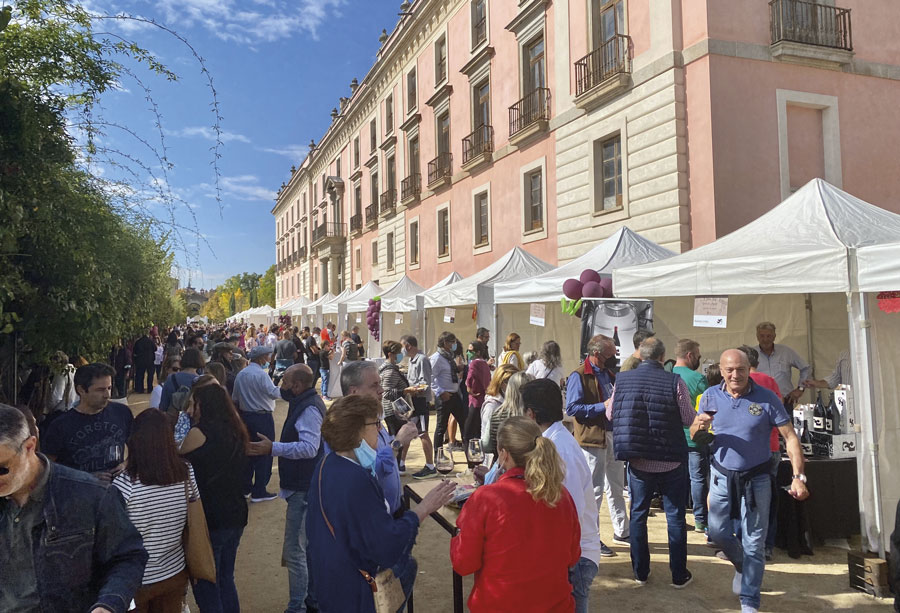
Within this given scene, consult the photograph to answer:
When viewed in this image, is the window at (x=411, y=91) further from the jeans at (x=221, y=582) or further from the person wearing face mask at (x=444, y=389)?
the jeans at (x=221, y=582)

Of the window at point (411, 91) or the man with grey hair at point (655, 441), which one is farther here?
the window at point (411, 91)

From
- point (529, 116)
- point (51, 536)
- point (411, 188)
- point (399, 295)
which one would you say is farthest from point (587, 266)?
point (411, 188)

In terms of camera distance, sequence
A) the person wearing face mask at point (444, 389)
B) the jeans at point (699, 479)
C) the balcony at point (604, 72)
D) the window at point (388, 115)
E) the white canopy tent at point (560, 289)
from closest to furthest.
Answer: the jeans at point (699, 479)
the person wearing face mask at point (444, 389)
the white canopy tent at point (560, 289)
the balcony at point (604, 72)
the window at point (388, 115)

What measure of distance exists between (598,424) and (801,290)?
6.81 feet

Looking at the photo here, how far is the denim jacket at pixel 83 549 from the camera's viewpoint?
1.76 m

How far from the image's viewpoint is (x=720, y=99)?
10359 millimetres

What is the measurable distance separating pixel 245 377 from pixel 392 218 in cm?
1990

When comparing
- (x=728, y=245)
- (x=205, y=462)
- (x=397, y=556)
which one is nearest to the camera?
(x=397, y=556)

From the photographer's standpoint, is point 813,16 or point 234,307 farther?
point 234,307

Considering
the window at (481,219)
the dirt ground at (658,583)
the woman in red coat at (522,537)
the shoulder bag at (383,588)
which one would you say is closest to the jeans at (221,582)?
the dirt ground at (658,583)

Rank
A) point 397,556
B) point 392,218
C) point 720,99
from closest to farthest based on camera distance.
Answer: point 397,556
point 720,99
point 392,218

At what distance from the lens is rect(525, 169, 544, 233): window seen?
15.6m

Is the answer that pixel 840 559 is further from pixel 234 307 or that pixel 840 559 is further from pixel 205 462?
pixel 234 307


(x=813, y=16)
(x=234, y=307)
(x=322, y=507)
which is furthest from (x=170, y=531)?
(x=234, y=307)
